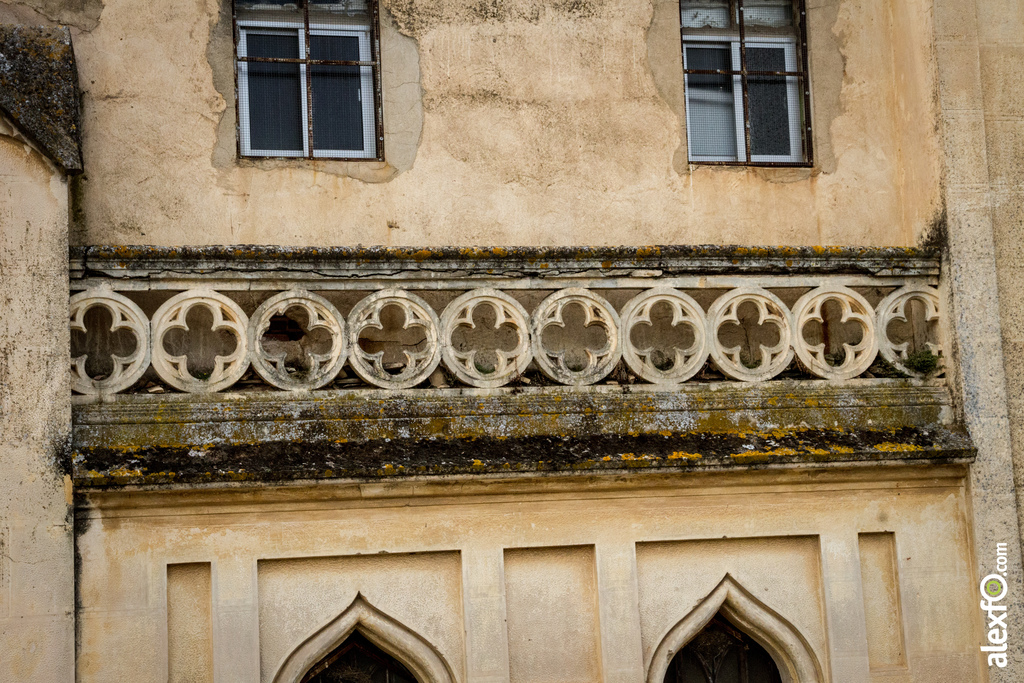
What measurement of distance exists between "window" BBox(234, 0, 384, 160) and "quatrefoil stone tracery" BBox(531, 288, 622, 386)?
1.51 meters

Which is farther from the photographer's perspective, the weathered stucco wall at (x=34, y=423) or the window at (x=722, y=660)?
the window at (x=722, y=660)

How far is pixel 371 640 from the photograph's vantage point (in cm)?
674

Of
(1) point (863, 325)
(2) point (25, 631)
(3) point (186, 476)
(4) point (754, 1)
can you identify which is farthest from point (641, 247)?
(2) point (25, 631)

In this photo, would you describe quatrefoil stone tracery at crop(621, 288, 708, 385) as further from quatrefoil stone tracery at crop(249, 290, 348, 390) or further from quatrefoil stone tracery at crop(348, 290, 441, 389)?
quatrefoil stone tracery at crop(249, 290, 348, 390)

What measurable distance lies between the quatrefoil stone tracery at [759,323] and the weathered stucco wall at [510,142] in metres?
0.69

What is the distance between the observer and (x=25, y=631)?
6066 millimetres

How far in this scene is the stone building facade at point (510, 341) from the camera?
253 inches

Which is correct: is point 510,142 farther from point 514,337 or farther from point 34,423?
point 34,423

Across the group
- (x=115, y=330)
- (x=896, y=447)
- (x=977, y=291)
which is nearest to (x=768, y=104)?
(x=977, y=291)

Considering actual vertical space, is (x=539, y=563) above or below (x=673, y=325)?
below

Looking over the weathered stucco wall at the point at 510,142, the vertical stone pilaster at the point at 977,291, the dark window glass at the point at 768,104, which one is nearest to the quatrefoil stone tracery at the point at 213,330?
the weathered stucco wall at the point at 510,142

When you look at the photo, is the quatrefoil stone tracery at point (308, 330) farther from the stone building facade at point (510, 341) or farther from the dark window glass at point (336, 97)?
the dark window glass at point (336, 97)

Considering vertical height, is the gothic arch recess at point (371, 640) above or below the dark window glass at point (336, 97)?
below

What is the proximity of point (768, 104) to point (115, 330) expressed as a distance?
439 centimetres
